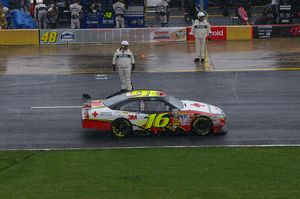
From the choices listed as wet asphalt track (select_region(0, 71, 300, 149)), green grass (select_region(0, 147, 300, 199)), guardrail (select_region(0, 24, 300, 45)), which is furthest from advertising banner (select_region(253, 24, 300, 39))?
green grass (select_region(0, 147, 300, 199))

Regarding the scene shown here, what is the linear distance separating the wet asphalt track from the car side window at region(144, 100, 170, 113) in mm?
850

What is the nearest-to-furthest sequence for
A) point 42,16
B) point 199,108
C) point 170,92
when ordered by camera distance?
point 199,108 < point 170,92 < point 42,16

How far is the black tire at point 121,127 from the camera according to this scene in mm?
22594

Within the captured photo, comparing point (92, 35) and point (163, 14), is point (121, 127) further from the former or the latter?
point (163, 14)

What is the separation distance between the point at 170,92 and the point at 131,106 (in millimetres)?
6303

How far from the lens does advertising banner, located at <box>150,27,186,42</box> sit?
40.0 m

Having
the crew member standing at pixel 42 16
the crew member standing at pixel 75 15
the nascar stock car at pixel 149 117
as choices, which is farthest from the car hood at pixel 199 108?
the crew member standing at pixel 42 16

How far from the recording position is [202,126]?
74.5 feet

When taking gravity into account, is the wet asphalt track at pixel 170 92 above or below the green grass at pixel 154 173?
above

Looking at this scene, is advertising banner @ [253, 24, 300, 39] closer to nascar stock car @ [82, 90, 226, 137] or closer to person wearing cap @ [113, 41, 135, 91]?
person wearing cap @ [113, 41, 135, 91]

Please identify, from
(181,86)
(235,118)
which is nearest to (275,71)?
(181,86)

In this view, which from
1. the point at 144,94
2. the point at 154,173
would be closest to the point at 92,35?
the point at 144,94

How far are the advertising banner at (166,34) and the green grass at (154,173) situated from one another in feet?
62.6

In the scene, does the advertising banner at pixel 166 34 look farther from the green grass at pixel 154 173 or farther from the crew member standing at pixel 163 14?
the green grass at pixel 154 173
